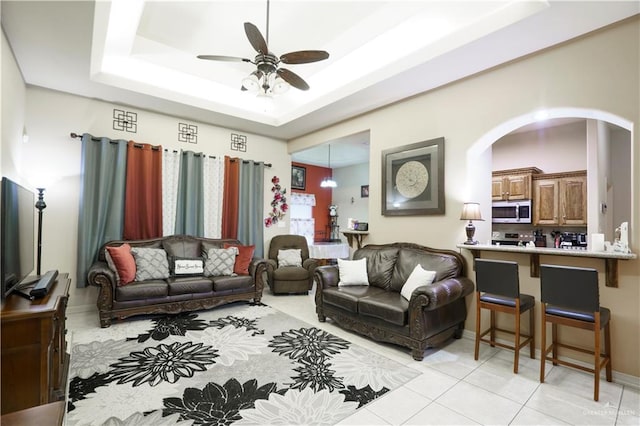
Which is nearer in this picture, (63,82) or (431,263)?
(431,263)

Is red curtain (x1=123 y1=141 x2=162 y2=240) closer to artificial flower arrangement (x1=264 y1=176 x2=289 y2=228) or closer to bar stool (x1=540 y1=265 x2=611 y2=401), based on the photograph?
artificial flower arrangement (x1=264 y1=176 x2=289 y2=228)

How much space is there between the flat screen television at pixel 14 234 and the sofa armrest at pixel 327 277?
9.36 ft

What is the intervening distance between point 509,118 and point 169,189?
489cm

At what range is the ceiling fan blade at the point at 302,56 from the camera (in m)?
2.82

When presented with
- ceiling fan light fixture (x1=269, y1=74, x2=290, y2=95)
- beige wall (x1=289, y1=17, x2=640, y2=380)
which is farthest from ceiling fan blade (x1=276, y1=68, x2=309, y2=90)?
beige wall (x1=289, y1=17, x2=640, y2=380)

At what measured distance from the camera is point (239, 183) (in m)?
5.76

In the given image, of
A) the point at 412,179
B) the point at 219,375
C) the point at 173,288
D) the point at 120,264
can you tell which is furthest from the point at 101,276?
the point at 412,179

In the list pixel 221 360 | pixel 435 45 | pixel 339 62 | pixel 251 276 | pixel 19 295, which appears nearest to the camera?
pixel 19 295

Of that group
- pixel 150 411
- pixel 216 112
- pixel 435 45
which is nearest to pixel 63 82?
pixel 216 112

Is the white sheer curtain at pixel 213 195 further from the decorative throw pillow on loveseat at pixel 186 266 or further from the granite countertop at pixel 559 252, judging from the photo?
the granite countertop at pixel 559 252

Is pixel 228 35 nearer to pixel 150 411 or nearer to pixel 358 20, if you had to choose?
pixel 358 20

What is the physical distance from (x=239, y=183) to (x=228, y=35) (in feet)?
8.53

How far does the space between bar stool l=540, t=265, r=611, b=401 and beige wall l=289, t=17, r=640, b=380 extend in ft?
1.04

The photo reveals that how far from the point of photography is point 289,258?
19.1 feet
